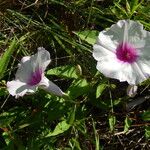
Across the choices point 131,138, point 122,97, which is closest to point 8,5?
point 122,97

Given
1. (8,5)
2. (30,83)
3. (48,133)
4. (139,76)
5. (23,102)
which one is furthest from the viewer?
(8,5)

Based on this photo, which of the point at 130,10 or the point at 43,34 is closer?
the point at 130,10

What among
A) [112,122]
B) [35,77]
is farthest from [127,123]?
[35,77]

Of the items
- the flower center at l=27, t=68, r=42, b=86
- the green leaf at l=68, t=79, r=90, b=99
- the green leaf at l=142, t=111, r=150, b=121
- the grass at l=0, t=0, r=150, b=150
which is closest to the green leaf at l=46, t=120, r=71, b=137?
the grass at l=0, t=0, r=150, b=150

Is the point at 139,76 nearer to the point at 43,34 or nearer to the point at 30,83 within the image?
the point at 30,83

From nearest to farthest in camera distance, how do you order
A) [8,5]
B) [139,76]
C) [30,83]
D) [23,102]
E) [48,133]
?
1. [139,76]
2. [30,83]
3. [48,133]
4. [23,102]
5. [8,5]

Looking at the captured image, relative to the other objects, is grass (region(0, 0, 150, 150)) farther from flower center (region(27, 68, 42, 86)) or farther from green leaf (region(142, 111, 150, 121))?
flower center (region(27, 68, 42, 86))

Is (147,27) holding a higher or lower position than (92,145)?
higher

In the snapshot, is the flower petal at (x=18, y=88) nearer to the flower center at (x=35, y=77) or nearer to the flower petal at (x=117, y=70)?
the flower center at (x=35, y=77)
